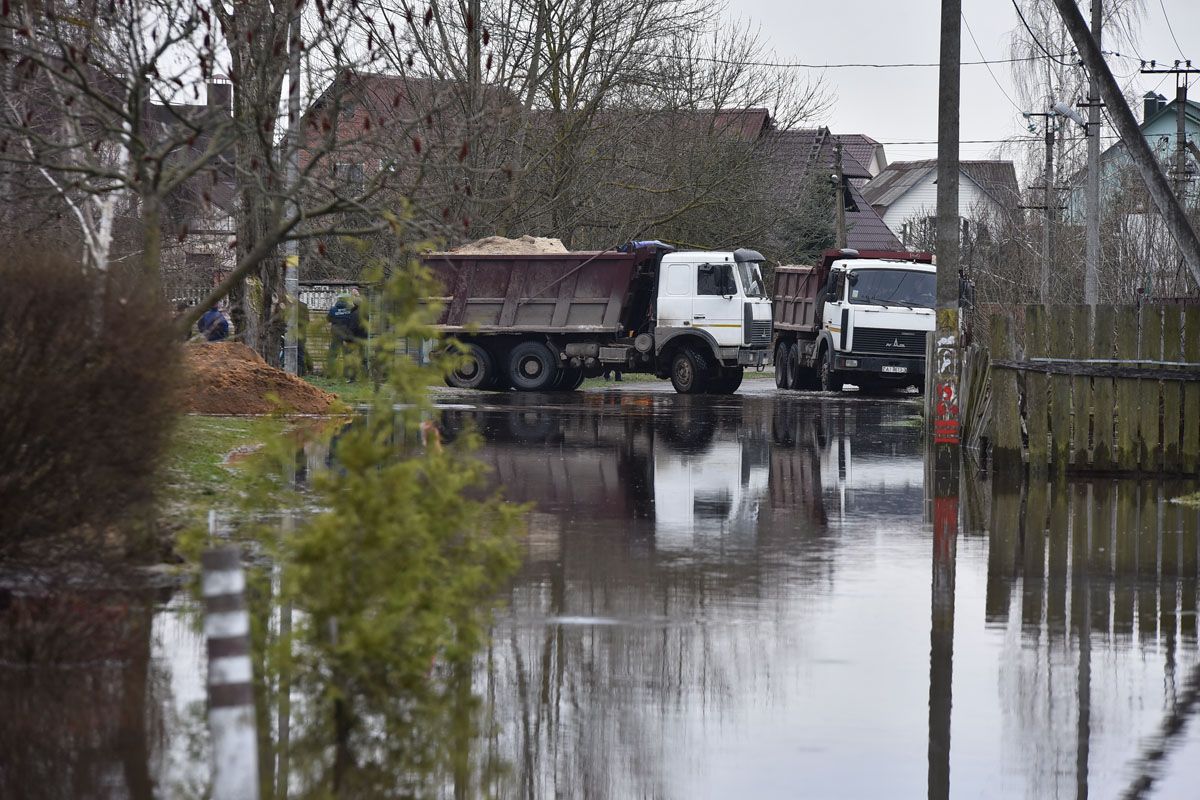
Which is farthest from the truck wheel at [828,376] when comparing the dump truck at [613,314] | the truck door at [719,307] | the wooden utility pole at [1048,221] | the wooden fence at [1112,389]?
the wooden fence at [1112,389]

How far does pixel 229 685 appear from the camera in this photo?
16.1 feet

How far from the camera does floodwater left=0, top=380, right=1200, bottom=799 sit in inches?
238

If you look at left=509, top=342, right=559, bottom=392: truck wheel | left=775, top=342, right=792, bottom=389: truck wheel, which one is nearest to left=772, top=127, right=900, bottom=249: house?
left=775, top=342, right=792, bottom=389: truck wheel

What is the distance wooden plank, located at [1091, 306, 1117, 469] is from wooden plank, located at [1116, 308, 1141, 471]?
7cm

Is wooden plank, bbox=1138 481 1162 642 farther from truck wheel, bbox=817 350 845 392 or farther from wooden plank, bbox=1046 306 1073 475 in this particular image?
truck wheel, bbox=817 350 845 392

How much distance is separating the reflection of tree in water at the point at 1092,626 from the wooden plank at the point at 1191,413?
76.6 inches

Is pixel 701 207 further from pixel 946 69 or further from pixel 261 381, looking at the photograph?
pixel 946 69

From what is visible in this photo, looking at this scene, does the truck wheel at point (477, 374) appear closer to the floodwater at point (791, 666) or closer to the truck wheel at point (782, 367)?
the truck wheel at point (782, 367)

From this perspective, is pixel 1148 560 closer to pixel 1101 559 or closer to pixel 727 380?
pixel 1101 559

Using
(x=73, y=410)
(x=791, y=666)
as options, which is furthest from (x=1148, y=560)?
(x=73, y=410)

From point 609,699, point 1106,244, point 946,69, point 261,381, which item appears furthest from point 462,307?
point 609,699

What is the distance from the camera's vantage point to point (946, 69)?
1741 centimetres

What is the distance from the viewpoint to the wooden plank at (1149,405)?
16.2 metres

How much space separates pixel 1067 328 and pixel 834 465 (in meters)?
3.00
